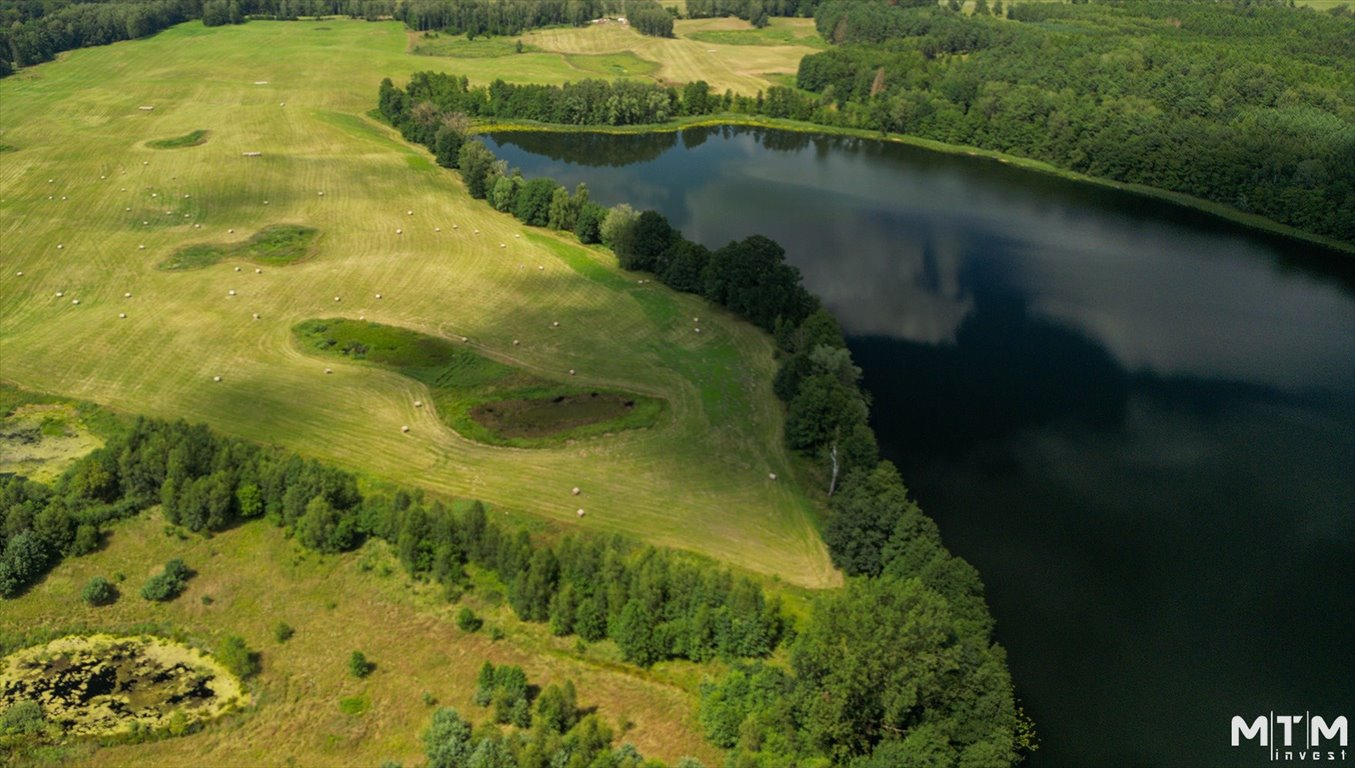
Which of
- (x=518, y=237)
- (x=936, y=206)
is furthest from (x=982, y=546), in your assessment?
(x=936, y=206)

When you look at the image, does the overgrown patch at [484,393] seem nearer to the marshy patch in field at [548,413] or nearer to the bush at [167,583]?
the marshy patch in field at [548,413]

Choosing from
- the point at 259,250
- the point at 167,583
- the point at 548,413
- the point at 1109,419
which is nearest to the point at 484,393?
the point at 548,413

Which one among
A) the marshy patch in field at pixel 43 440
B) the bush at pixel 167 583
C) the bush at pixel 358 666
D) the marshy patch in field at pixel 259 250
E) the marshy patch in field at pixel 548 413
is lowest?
the bush at pixel 358 666

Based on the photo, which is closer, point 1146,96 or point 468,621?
point 468,621

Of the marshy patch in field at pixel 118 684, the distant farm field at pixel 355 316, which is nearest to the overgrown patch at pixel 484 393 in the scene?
the distant farm field at pixel 355 316

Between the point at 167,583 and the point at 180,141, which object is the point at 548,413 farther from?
the point at 180,141

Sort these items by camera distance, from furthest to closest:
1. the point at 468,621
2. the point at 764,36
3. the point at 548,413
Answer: the point at 764,36 < the point at 548,413 < the point at 468,621
